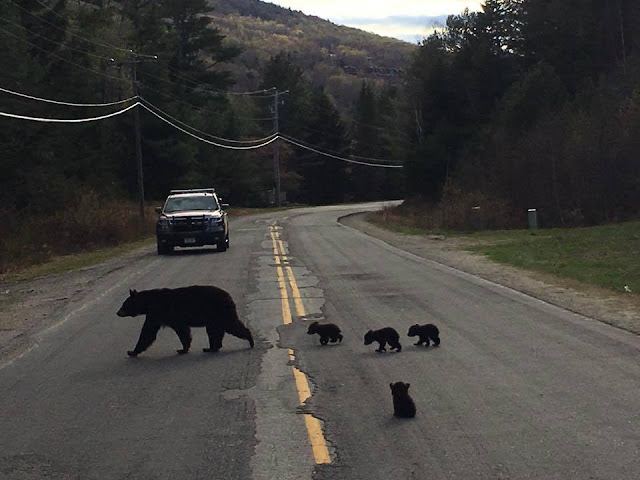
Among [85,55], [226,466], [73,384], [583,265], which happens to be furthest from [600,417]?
[85,55]

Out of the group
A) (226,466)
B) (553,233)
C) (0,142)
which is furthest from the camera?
(0,142)

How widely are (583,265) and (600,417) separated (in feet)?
43.1

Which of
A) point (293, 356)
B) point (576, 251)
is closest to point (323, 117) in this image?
point (576, 251)

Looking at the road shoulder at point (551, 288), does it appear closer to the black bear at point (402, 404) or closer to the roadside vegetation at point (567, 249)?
the roadside vegetation at point (567, 249)

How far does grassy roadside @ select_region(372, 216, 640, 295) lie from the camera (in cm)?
1780

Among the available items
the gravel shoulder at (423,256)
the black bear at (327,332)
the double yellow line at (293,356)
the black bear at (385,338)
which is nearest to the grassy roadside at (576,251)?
the gravel shoulder at (423,256)

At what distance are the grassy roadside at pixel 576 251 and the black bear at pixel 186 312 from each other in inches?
311

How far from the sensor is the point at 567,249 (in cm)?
2422

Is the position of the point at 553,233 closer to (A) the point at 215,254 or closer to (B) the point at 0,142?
(A) the point at 215,254

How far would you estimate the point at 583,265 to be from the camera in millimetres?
19906

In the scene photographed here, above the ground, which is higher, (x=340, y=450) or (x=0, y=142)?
(x=0, y=142)

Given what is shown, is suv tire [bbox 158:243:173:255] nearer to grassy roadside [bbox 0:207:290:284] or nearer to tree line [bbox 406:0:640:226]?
grassy roadside [bbox 0:207:290:284]

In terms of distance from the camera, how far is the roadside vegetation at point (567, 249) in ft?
58.8

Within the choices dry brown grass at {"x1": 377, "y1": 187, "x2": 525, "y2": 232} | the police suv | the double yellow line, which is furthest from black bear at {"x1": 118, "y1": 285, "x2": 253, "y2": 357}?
dry brown grass at {"x1": 377, "y1": 187, "x2": 525, "y2": 232}
